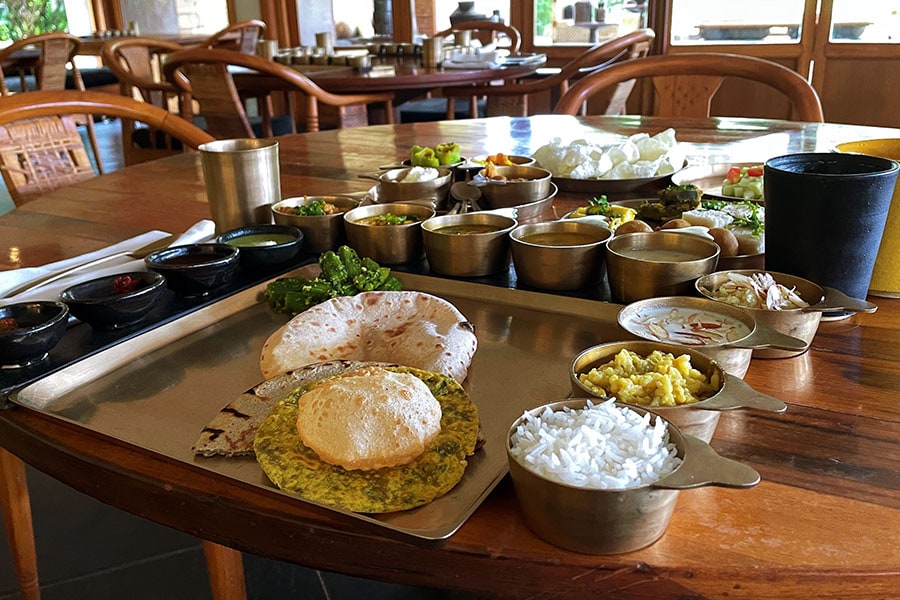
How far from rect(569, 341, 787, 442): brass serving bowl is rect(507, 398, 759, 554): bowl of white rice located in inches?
1.7

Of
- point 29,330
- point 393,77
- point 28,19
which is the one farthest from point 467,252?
point 28,19

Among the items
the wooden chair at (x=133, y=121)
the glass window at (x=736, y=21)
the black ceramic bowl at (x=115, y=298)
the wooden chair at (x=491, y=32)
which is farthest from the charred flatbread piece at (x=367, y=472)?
the wooden chair at (x=491, y=32)

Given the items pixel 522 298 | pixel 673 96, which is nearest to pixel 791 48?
pixel 673 96

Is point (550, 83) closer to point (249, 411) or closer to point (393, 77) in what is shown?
point (393, 77)

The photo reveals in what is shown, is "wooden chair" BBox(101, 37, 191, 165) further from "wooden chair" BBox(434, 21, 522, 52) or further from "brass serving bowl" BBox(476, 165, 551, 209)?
"brass serving bowl" BBox(476, 165, 551, 209)

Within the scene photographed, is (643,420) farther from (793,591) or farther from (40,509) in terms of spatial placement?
(40,509)

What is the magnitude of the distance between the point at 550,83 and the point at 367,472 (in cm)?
378

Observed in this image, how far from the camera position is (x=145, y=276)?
1103mm

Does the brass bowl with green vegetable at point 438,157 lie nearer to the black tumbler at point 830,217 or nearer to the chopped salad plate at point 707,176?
the chopped salad plate at point 707,176

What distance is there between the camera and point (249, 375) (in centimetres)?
94

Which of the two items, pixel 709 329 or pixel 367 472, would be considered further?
pixel 709 329

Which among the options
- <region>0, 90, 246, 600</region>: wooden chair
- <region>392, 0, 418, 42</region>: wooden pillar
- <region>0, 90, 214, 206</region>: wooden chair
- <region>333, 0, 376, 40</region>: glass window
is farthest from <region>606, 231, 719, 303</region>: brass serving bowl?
<region>333, 0, 376, 40</region>: glass window

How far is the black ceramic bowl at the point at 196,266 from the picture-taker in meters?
1.12

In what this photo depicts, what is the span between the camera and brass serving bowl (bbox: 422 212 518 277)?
3.97 feet
